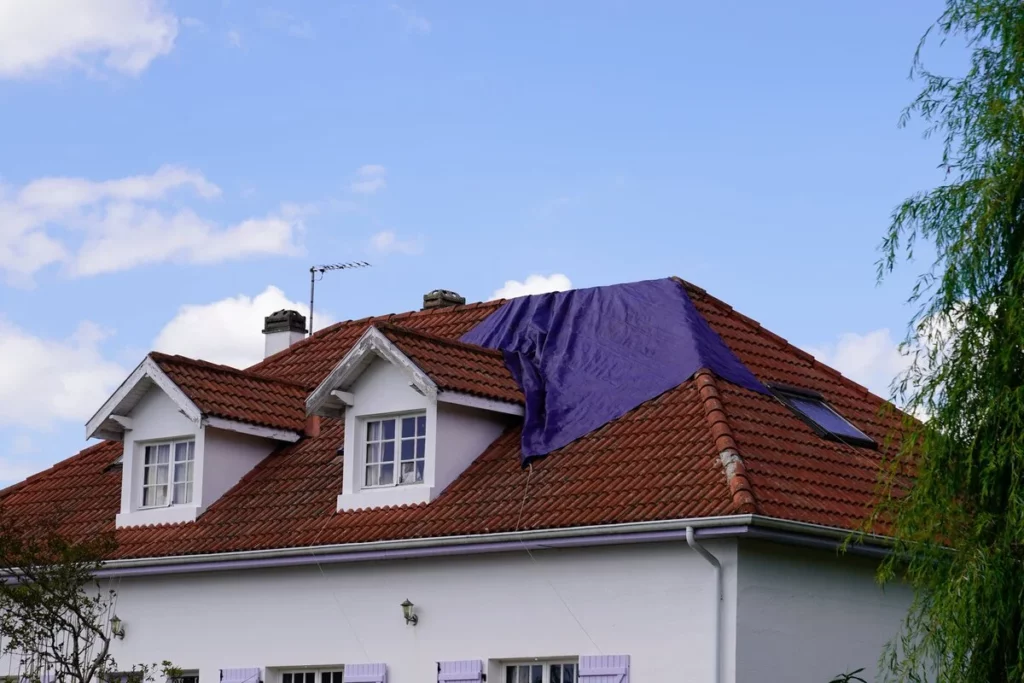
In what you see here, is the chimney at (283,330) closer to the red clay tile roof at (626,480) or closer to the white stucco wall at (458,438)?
the red clay tile roof at (626,480)

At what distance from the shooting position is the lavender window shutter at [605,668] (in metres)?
17.5

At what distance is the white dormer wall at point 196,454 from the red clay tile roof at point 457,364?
3.24 metres

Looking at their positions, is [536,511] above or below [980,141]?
below

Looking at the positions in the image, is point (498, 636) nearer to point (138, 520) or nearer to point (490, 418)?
point (490, 418)

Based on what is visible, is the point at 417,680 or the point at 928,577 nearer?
the point at 928,577

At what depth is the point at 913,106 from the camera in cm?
1573

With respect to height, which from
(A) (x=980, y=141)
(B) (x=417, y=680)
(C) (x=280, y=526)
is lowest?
(B) (x=417, y=680)

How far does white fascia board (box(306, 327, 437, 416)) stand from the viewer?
20.1m

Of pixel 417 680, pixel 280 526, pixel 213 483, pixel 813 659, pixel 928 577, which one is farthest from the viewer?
pixel 213 483

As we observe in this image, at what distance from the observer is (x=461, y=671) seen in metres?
18.6

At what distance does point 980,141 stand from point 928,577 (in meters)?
4.05

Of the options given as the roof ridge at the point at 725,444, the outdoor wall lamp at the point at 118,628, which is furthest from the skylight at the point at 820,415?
the outdoor wall lamp at the point at 118,628

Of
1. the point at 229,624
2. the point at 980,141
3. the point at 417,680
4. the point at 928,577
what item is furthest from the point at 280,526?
the point at 980,141

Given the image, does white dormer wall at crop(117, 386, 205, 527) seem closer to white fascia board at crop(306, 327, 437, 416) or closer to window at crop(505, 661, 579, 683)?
white fascia board at crop(306, 327, 437, 416)
